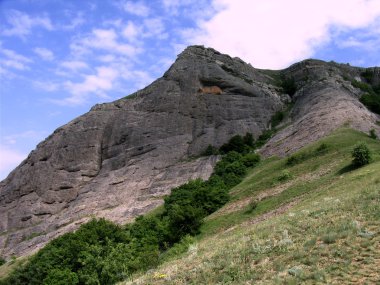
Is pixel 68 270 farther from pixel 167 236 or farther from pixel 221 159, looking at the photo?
pixel 221 159

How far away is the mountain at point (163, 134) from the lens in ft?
185

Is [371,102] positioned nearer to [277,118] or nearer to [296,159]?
[277,118]

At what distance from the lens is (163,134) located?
236 ft

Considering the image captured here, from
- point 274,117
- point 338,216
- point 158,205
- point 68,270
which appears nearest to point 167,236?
point 68,270

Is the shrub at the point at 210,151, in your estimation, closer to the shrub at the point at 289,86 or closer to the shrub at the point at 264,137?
the shrub at the point at 264,137

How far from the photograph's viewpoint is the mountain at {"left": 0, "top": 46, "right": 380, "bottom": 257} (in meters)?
56.3

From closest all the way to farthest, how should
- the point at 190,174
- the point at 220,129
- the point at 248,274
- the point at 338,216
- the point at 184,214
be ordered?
the point at 248,274 < the point at 338,216 < the point at 184,214 < the point at 190,174 < the point at 220,129

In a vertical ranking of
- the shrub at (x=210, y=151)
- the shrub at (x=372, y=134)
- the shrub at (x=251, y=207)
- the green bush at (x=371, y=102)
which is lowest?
the shrub at (x=251, y=207)

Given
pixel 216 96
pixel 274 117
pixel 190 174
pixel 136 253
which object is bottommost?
pixel 136 253

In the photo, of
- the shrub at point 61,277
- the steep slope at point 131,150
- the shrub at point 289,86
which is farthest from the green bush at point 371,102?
the shrub at point 61,277

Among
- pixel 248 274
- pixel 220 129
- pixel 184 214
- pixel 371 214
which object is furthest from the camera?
pixel 220 129

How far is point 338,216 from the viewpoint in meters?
18.0

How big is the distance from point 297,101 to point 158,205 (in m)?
37.2

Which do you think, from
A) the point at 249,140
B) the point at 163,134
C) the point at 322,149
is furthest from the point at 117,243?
the point at 163,134
